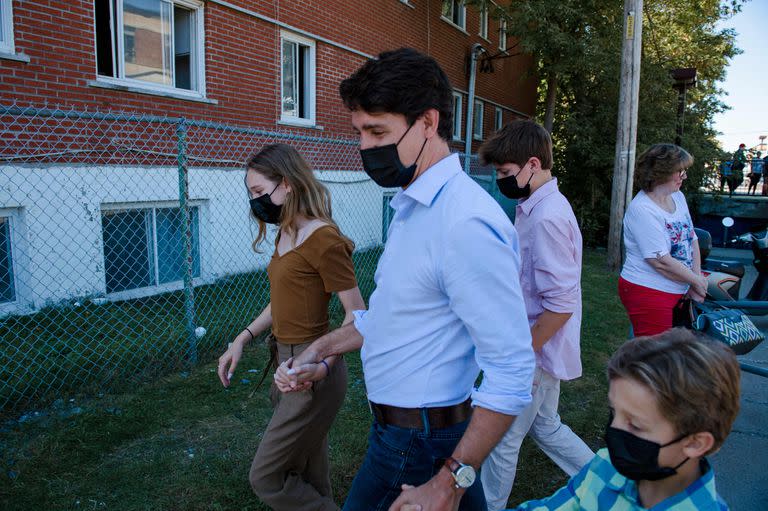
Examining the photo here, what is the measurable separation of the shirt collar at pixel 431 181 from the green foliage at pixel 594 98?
13959 millimetres

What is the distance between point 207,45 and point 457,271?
816cm

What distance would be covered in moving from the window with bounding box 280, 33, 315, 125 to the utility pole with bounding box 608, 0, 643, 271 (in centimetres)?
593

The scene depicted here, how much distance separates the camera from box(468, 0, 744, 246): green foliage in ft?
46.0

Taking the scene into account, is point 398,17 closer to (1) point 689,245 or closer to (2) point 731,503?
(1) point 689,245

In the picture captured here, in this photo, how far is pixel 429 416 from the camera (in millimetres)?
1581

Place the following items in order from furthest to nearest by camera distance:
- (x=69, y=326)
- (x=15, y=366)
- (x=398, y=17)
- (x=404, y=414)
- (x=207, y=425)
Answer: (x=398, y=17) → (x=69, y=326) → (x=15, y=366) → (x=207, y=425) → (x=404, y=414)

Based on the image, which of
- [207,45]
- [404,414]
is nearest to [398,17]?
[207,45]

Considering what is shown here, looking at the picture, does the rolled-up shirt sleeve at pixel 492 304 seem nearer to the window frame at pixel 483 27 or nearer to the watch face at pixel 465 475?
the watch face at pixel 465 475

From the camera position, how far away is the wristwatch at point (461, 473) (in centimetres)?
139

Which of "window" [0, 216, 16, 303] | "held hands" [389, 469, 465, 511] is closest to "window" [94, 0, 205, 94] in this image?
"window" [0, 216, 16, 303]

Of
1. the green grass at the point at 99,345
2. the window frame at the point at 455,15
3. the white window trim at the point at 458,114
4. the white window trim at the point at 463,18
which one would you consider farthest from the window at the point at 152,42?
the white window trim at the point at 458,114

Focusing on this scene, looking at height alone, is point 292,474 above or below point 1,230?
below

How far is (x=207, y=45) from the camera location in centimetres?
830

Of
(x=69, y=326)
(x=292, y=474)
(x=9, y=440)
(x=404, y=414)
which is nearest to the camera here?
(x=404, y=414)
